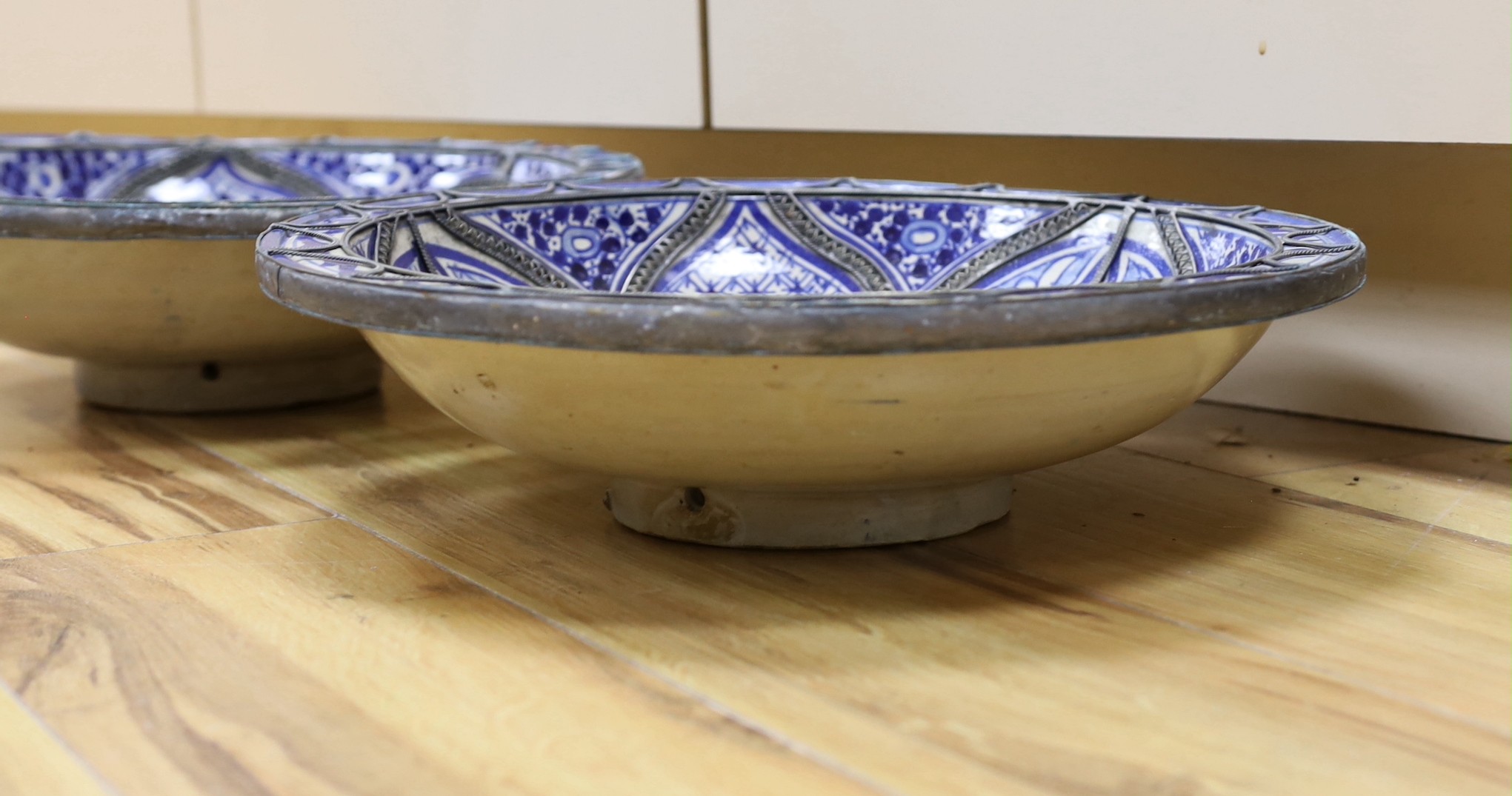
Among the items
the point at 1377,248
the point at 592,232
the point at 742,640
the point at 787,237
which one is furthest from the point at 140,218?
the point at 1377,248

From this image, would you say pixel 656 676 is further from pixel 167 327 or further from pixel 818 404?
pixel 167 327

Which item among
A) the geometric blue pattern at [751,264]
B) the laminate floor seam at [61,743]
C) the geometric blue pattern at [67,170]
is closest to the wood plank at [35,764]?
the laminate floor seam at [61,743]

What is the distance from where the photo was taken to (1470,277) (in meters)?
0.89

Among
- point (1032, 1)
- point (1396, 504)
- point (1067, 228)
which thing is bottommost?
point (1396, 504)

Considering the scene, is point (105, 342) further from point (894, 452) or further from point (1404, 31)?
point (1404, 31)

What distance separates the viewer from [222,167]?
127 centimetres

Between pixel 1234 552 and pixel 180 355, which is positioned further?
pixel 180 355

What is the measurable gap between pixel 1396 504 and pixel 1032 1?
0.34m

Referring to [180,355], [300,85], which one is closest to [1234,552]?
[180,355]

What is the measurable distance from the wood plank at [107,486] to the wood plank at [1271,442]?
19.2 inches

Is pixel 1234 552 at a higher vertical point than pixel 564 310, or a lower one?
lower

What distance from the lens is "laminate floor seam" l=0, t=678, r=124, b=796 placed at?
1.46 feet

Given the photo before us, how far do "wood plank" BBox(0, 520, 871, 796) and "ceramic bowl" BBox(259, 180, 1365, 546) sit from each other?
9 centimetres

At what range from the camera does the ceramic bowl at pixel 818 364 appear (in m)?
0.50
